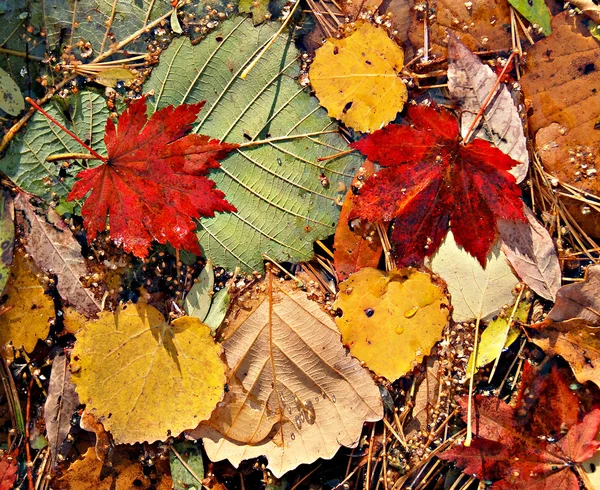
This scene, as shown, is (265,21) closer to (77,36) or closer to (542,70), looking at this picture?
(77,36)

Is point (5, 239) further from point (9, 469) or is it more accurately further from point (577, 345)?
point (577, 345)

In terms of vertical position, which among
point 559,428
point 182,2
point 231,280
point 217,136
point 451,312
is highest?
point 182,2

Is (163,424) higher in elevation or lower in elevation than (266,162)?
lower

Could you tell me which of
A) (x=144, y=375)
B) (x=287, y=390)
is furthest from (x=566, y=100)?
(x=144, y=375)

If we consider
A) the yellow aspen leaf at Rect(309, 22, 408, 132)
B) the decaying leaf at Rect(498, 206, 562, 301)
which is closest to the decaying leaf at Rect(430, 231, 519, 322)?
the decaying leaf at Rect(498, 206, 562, 301)

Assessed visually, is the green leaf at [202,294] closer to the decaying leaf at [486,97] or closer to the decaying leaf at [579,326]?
the decaying leaf at [486,97]

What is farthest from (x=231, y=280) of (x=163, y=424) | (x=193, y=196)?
(x=163, y=424)
